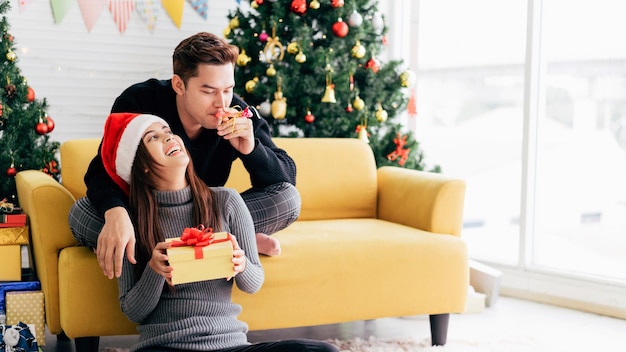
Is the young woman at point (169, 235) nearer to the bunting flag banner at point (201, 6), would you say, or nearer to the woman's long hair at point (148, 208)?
the woman's long hair at point (148, 208)

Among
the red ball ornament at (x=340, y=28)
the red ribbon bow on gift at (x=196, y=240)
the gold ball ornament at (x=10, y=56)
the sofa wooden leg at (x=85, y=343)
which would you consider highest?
the red ball ornament at (x=340, y=28)

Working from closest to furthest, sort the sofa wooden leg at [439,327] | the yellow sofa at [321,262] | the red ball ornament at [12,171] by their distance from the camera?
1. the yellow sofa at [321,262]
2. the sofa wooden leg at [439,327]
3. the red ball ornament at [12,171]

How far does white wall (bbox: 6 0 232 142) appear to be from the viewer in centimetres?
366

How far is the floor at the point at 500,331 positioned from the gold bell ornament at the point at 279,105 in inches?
42.2

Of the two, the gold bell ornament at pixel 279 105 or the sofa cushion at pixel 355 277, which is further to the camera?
Answer: the gold bell ornament at pixel 279 105

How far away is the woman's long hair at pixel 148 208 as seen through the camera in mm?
1989

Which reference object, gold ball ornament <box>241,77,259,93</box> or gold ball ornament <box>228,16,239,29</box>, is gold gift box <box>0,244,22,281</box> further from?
gold ball ornament <box>228,16,239,29</box>

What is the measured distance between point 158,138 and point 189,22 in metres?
2.16

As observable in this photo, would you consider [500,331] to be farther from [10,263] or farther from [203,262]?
[10,263]

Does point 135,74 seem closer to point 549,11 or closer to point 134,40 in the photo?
point 134,40

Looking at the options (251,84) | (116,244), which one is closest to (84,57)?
(251,84)

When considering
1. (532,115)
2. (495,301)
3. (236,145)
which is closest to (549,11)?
(532,115)

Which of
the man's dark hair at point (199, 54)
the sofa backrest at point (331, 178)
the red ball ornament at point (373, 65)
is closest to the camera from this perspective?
the man's dark hair at point (199, 54)

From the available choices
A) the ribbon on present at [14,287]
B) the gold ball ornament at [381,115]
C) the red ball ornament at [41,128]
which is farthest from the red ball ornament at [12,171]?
the gold ball ornament at [381,115]
